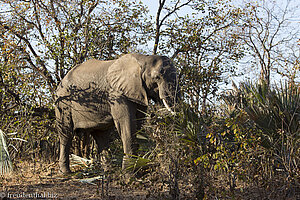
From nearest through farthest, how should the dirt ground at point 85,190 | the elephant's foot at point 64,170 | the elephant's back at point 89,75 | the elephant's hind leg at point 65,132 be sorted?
the dirt ground at point 85,190 → the elephant's back at point 89,75 → the elephant's foot at point 64,170 → the elephant's hind leg at point 65,132

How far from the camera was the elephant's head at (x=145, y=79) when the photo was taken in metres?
7.93

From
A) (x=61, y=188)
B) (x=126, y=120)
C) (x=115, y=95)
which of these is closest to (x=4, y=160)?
(x=61, y=188)

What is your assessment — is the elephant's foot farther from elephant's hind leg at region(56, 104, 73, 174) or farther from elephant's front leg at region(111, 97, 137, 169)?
elephant's front leg at region(111, 97, 137, 169)

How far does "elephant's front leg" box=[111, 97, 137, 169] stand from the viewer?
7961 millimetres

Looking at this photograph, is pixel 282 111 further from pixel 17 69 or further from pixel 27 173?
pixel 17 69

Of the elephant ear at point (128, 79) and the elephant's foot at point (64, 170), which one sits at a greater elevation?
the elephant ear at point (128, 79)

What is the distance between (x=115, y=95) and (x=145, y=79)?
732 millimetres

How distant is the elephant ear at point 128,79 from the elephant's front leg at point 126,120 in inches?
7.1

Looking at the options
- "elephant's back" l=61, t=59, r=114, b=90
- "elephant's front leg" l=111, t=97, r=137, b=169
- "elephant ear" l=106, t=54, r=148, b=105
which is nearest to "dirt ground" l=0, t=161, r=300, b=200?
"elephant's front leg" l=111, t=97, r=137, b=169

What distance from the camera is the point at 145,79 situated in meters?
8.16

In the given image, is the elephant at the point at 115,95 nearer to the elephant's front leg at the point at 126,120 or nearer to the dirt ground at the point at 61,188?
the elephant's front leg at the point at 126,120

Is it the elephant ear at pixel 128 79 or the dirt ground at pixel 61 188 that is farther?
the elephant ear at pixel 128 79

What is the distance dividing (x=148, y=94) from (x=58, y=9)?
4.92 metres

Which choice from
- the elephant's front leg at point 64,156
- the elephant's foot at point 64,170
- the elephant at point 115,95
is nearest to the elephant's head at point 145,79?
the elephant at point 115,95
